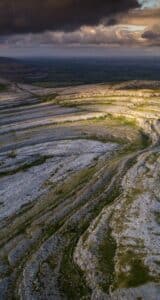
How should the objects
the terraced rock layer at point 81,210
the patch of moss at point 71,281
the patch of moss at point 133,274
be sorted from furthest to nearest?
the terraced rock layer at point 81,210, the patch of moss at point 133,274, the patch of moss at point 71,281

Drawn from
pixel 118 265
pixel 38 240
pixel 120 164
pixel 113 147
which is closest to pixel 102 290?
pixel 118 265

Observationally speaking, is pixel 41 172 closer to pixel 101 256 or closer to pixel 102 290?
pixel 101 256

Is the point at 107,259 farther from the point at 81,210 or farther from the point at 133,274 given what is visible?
the point at 81,210

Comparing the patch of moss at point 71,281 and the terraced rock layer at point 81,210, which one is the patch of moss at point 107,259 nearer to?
the terraced rock layer at point 81,210

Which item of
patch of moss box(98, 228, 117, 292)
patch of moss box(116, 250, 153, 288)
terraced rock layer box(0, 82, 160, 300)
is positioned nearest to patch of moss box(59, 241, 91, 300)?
terraced rock layer box(0, 82, 160, 300)

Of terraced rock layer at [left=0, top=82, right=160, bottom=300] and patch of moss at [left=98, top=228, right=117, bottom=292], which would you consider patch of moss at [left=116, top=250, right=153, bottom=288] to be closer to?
terraced rock layer at [left=0, top=82, right=160, bottom=300]

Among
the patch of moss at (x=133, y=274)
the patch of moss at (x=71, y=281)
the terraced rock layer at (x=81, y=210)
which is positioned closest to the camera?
the patch of moss at (x=71, y=281)

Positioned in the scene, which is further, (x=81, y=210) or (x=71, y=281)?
(x=81, y=210)

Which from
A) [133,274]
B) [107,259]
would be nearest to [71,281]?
[107,259]

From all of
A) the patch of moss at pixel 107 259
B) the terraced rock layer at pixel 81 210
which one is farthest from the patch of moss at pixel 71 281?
the patch of moss at pixel 107 259
